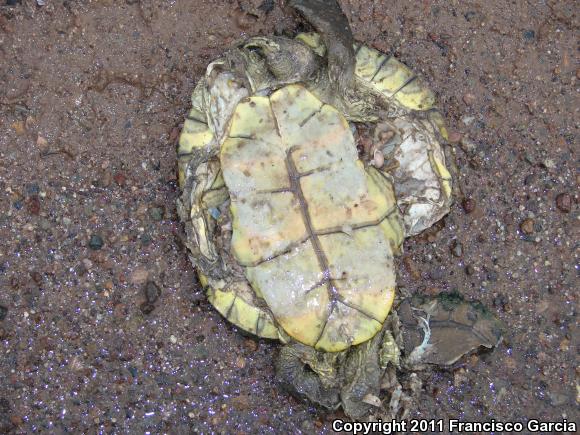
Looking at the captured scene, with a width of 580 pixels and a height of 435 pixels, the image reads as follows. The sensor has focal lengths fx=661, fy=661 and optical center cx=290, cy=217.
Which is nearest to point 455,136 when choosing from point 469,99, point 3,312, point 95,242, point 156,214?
point 469,99

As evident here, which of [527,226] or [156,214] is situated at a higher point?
[156,214]

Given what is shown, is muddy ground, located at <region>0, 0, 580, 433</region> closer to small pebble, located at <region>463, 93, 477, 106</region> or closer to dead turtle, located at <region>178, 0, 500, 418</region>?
small pebble, located at <region>463, 93, 477, 106</region>

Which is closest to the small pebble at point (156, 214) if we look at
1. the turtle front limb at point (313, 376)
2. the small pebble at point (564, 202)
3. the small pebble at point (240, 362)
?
the small pebble at point (240, 362)

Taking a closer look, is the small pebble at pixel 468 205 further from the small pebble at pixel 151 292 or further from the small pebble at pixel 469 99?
the small pebble at pixel 151 292

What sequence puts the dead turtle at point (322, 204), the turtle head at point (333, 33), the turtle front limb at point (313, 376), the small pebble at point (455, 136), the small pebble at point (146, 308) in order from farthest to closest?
the small pebble at point (455, 136) → the small pebble at point (146, 308) → the turtle front limb at point (313, 376) → the turtle head at point (333, 33) → the dead turtle at point (322, 204)

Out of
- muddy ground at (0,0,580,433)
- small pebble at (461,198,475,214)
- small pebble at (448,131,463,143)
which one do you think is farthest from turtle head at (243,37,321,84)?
small pebble at (461,198,475,214)

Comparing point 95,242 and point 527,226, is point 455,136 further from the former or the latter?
point 95,242

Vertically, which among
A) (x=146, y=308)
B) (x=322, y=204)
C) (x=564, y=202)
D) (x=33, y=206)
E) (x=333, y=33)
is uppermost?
(x=333, y=33)
